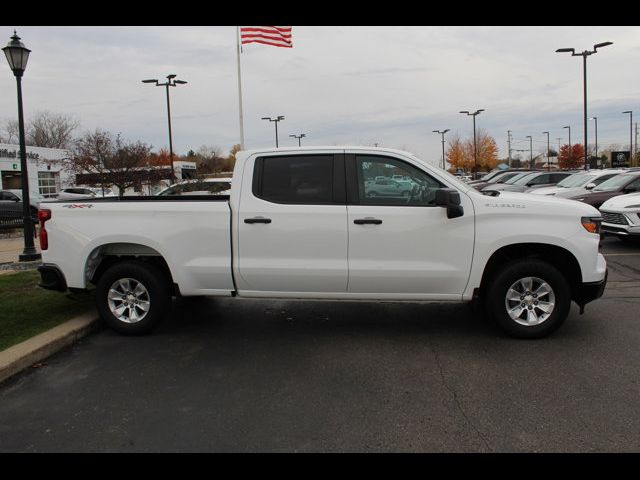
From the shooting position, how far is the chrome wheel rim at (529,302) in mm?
5305

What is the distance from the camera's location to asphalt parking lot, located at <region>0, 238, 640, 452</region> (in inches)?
137

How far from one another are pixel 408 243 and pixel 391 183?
2.11 ft

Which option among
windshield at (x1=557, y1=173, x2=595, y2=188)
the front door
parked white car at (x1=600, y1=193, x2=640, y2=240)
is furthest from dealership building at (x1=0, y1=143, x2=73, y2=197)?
the front door

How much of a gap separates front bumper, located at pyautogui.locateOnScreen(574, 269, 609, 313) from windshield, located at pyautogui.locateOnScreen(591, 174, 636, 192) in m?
10.1

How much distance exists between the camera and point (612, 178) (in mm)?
14922

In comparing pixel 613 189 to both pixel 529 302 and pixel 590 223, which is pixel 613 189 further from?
pixel 529 302

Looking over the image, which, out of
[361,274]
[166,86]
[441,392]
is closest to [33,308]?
[361,274]

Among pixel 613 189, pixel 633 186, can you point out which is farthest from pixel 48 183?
pixel 633 186

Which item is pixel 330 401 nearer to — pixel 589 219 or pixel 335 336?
pixel 335 336

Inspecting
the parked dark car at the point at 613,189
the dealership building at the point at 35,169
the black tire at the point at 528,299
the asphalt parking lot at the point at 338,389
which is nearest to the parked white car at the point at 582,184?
the parked dark car at the point at 613,189

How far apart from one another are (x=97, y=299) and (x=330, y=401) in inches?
120

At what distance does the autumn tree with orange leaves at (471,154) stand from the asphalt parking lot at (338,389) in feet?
274

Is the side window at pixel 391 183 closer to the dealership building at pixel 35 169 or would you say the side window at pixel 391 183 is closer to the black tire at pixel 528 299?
the black tire at pixel 528 299

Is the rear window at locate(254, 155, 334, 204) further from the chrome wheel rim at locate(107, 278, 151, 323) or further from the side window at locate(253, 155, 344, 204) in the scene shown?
the chrome wheel rim at locate(107, 278, 151, 323)
